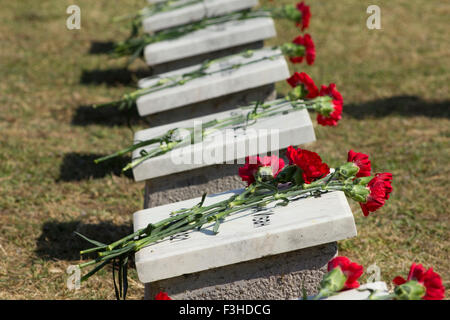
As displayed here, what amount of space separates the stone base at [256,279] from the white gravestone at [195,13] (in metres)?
2.85

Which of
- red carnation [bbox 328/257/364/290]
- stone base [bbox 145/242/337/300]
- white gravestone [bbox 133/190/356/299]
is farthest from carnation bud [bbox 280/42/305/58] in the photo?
red carnation [bbox 328/257/364/290]

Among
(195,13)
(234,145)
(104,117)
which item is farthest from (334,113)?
(104,117)

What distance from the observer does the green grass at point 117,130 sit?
10.2ft

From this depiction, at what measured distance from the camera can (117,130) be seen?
4.75m

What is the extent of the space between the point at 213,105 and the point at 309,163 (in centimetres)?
158

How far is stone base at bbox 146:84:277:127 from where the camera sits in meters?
3.54

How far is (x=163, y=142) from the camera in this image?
297cm

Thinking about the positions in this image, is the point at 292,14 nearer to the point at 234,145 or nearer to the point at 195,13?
the point at 195,13

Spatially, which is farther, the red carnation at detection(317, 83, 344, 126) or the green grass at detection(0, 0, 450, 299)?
the green grass at detection(0, 0, 450, 299)

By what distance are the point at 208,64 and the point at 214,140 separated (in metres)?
1.00

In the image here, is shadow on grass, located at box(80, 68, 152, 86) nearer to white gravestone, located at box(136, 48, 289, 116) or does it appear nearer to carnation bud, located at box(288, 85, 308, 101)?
white gravestone, located at box(136, 48, 289, 116)

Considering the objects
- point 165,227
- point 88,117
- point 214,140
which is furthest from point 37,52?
point 165,227

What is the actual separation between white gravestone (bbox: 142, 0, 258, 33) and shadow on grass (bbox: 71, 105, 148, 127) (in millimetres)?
758

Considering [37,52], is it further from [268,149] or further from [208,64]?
[268,149]
